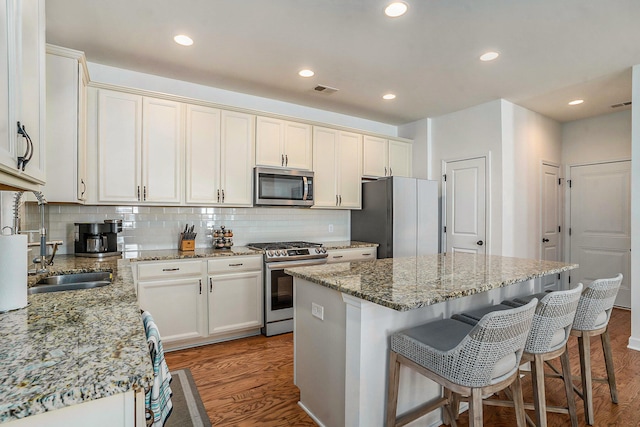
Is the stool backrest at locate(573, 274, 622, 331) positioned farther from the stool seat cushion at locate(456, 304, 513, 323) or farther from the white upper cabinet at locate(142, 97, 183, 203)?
the white upper cabinet at locate(142, 97, 183, 203)

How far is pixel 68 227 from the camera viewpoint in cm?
310

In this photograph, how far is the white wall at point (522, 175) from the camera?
410cm

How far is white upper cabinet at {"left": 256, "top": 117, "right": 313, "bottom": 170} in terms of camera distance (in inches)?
149

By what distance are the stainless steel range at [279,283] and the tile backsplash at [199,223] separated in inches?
19.8

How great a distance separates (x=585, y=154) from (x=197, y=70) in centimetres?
531

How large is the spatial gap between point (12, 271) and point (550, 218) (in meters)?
5.74

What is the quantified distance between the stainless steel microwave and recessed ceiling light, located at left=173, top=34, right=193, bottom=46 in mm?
1375

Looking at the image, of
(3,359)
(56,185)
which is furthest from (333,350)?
(56,185)

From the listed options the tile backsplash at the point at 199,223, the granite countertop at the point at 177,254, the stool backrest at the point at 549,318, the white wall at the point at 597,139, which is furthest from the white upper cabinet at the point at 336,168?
the white wall at the point at 597,139

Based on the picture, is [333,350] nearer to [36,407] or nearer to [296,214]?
[36,407]

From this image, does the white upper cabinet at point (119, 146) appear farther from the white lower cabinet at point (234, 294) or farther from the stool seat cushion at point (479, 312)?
the stool seat cushion at point (479, 312)

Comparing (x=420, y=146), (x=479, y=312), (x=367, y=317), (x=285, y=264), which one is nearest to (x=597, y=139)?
(x=420, y=146)

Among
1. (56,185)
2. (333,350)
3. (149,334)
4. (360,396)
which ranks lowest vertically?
(360,396)

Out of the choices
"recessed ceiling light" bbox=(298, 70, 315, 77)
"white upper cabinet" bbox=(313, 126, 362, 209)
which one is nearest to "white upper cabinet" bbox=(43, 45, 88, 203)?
"recessed ceiling light" bbox=(298, 70, 315, 77)
